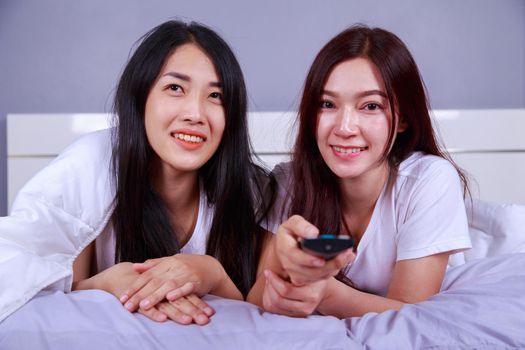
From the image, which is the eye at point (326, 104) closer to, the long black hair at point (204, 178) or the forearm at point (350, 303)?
the long black hair at point (204, 178)

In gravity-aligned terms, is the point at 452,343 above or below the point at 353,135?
below

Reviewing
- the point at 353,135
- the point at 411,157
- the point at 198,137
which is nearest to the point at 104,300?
the point at 198,137

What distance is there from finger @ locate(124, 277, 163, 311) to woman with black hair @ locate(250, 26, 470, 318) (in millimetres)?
239

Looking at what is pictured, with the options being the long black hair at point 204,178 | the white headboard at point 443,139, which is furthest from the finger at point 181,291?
the white headboard at point 443,139

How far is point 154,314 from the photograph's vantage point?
1010 mm

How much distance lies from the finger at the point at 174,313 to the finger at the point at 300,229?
0.21 m

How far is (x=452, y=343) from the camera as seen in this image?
2.97 ft

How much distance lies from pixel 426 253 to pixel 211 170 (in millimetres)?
552

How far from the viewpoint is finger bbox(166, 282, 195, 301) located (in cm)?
108

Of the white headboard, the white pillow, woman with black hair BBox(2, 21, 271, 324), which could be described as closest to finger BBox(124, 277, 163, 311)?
woman with black hair BBox(2, 21, 271, 324)

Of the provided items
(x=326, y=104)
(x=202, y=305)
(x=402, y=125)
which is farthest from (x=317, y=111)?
(x=202, y=305)

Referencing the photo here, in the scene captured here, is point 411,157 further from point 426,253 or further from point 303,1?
point 303,1

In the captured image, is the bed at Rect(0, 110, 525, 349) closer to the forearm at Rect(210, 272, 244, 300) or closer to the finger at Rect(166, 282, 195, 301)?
the finger at Rect(166, 282, 195, 301)

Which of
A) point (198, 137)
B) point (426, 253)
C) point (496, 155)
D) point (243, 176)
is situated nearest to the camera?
point (426, 253)
